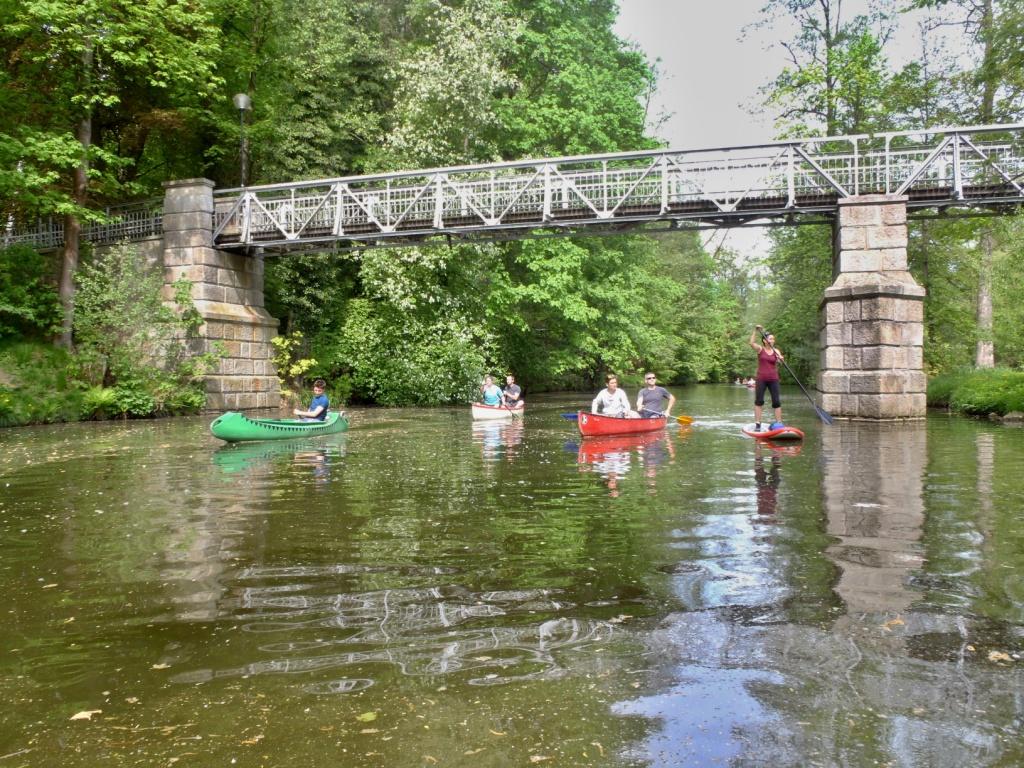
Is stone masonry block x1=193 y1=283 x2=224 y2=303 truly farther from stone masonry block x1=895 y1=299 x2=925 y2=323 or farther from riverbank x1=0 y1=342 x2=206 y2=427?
stone masonry block x1=895 y1=299 x2=925 y2=323

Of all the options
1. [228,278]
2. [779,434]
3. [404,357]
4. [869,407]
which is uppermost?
[228,278]

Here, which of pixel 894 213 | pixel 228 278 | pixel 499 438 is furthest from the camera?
pixel 228 278

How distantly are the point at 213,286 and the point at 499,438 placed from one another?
1424cm

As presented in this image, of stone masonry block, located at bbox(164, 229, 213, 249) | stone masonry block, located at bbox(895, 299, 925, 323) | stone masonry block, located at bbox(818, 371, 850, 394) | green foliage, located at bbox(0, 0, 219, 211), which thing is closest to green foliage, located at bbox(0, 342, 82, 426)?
green foliage, located at bbox(0, 0, 219, 211)

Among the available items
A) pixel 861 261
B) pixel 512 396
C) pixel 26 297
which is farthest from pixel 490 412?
pixel 26 297

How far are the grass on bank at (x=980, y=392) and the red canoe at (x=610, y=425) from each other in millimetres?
10700

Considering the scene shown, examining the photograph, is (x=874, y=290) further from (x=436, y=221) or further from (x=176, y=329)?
(x=176, y=329)

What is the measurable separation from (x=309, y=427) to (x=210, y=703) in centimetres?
1428

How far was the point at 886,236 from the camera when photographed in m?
20.8

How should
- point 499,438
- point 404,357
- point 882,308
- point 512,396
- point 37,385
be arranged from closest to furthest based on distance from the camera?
point 499,438 → point 882,308 → point 37,385 → point 512,396 → point 404,357

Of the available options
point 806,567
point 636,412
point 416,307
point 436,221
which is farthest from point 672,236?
point 806,567

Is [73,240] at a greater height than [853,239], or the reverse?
[73,240]

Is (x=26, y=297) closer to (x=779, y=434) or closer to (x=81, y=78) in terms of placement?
(x=81, y=78)

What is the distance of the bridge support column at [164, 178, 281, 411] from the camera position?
25766 millimetres
